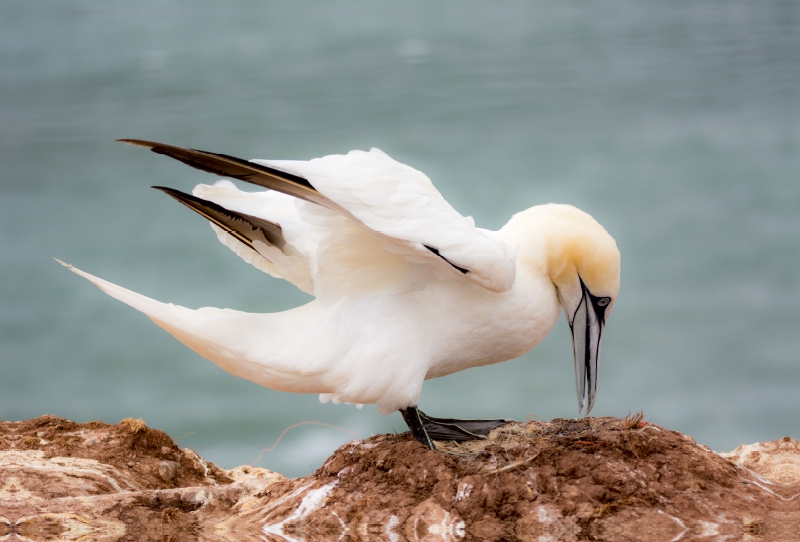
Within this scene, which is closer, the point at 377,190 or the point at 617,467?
the point at 377,190

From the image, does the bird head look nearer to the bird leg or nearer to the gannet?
the gannet

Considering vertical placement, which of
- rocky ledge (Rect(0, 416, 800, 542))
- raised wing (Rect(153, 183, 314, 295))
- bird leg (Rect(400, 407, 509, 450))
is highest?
raised wing (Rect(153, 183, 314, 295))

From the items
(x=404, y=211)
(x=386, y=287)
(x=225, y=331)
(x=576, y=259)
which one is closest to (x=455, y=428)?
(x=386, y=287)

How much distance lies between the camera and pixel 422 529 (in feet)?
14.1

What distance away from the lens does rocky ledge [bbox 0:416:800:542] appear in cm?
431

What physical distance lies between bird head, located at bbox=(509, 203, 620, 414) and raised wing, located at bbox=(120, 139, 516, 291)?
0.60 m

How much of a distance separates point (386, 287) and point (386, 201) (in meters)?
0.72

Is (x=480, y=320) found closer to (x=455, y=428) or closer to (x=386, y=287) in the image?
(x=386, y=287)

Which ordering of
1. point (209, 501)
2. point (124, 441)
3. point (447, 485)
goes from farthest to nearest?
point (124, 441) → point (209, 501) → point (447, 485)

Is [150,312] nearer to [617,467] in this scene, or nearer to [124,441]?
[124,441]

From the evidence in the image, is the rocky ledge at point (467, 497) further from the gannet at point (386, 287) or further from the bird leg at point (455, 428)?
the gannet at point (386, 287)

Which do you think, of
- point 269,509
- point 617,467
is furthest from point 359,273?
point 617,467

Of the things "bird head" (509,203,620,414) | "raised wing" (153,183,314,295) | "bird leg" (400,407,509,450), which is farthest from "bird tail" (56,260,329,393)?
"bird head" (509,203,620,414)

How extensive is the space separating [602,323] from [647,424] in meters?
0.66
